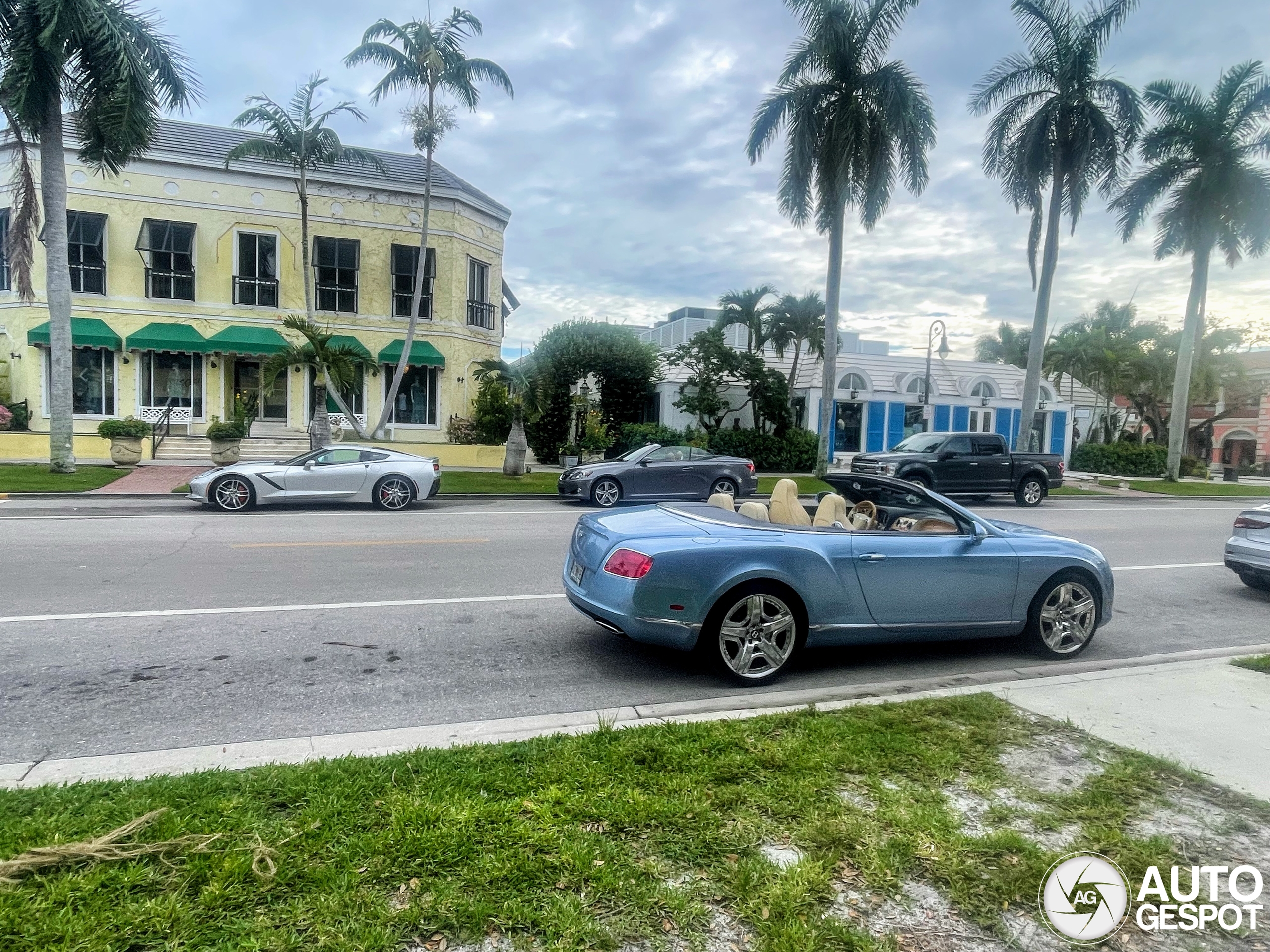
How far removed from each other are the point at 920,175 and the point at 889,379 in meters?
12.7

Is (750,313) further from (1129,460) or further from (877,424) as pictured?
(1129,460)

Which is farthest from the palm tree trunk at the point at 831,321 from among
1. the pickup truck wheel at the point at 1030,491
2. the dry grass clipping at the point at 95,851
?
the dry grass clipping at the point at 95,851

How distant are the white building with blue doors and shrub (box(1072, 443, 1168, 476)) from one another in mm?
1587

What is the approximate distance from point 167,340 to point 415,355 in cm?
768

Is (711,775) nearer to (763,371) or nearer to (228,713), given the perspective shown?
(228,713)

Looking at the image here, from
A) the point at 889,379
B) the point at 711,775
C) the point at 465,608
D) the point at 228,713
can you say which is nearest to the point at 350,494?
the point at 465,608

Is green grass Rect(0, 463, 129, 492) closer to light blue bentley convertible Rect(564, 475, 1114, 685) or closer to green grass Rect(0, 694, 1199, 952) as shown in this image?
light blue bentley convertible Rect(564, 475, 1114, 685)

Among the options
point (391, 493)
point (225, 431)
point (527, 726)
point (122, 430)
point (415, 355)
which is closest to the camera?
point (527, 726)

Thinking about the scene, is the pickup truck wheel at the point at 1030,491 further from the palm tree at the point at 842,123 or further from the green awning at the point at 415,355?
the green awning at the point at 415,355

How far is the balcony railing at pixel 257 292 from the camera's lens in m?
27.2

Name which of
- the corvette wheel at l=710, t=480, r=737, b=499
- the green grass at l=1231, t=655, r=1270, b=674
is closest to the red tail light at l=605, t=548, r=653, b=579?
the green grass at l=1231, t=655, r=1270, b=674

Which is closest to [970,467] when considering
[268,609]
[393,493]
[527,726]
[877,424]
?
[877,424]

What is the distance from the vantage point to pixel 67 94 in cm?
1834

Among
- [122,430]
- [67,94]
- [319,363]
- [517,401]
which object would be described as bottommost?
[122,430]
